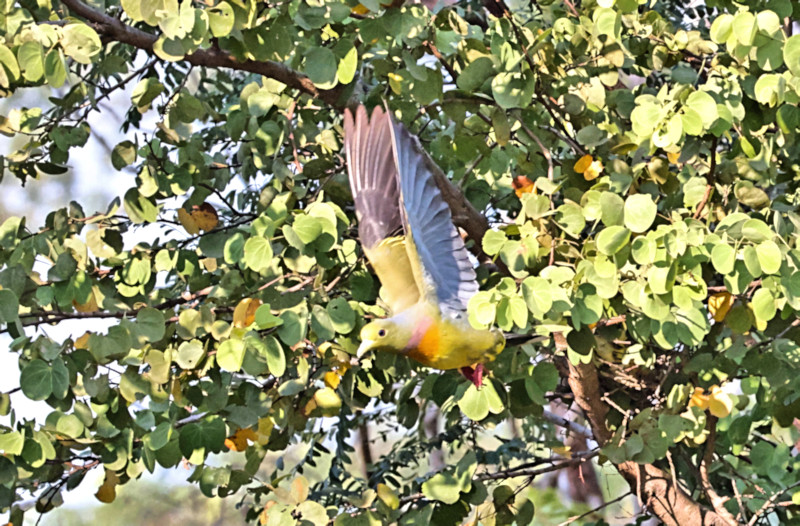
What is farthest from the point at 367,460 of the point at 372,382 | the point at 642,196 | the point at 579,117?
the point at 642,196

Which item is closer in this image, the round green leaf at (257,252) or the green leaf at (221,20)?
the green leaf at (221,20)

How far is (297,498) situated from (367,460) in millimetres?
2567

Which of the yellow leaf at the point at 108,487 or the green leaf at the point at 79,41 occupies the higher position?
the green leaf at the point at 79,41

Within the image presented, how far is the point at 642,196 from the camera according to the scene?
5.38ft

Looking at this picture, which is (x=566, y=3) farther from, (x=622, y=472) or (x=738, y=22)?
(x=622, y=472)

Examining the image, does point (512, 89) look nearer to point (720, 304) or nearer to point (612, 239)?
point (612, 239)

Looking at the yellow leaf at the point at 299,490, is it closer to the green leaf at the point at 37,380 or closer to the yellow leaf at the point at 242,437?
the yellow leaf at the point at 242,437

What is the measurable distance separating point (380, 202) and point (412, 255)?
25 cm

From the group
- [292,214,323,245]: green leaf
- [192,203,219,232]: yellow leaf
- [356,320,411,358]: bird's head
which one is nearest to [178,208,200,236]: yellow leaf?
[192,203,219,232]: yellow leaf

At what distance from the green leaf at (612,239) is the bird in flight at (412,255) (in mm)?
296

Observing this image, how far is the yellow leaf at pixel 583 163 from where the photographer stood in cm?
196

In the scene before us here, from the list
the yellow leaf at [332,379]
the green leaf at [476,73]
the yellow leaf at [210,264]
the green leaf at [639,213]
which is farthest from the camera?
the yellow leaf at [210,264]

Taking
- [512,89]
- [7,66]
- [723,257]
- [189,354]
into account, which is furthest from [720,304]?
[7,66]

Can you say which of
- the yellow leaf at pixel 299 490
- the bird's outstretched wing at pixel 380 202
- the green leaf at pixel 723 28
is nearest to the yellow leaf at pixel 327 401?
the yellow leaf at pixel 299 490
